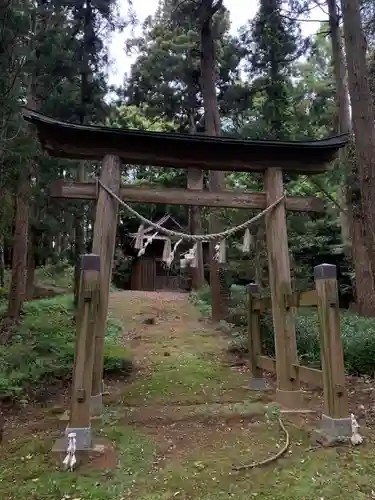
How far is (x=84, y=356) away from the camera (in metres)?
4.36

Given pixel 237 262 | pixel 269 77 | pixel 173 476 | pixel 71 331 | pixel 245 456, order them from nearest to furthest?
pixel 173 476, pixel 245 456, pixel 71 331, pixel 237 262, pixel 269 77

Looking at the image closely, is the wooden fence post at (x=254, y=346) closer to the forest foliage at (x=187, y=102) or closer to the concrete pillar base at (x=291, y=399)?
the concrete pillar base at (x=291, y=399)

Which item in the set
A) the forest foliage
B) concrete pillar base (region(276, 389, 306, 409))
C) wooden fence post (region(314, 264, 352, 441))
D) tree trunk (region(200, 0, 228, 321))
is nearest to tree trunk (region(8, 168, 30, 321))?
the forest foliage

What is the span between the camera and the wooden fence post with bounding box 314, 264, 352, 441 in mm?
4473

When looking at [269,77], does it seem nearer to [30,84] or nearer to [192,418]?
[30,84]

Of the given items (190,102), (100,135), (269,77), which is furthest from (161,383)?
(190,102)

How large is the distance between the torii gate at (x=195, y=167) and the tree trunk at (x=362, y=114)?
386 mm

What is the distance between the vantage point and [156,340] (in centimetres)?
1098

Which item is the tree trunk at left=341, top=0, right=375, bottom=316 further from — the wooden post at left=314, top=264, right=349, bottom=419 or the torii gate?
the wooden post at left=314, top=264, right=349, bottom=419

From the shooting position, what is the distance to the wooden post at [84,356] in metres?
4.25

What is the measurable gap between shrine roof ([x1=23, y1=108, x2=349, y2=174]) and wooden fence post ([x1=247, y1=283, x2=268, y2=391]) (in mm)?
2160

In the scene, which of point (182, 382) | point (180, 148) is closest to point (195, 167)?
point (180, 148)

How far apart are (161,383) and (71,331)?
4.01 m

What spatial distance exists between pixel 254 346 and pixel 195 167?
3.08 m
